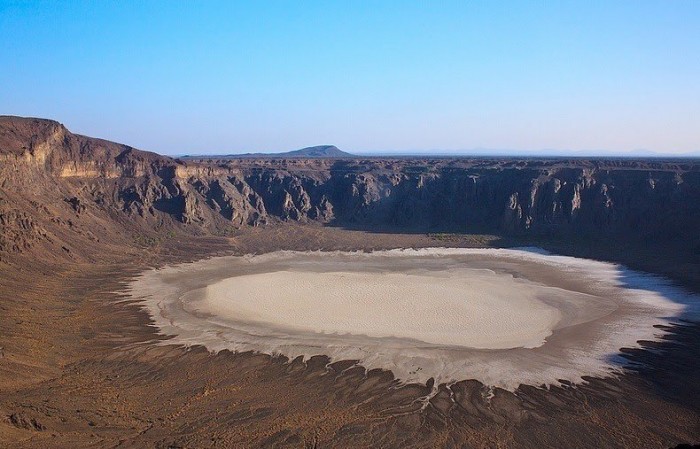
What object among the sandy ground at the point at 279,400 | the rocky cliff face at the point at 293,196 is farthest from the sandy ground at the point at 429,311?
the rocky cliff face at the point at 293,196

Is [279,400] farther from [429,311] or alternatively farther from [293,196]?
[293,196]

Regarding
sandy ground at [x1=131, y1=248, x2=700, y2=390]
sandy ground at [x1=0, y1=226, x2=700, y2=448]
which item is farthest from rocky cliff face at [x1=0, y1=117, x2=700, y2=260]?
sandy ground at [x1=0, y1=226, x2=700, y2=448]

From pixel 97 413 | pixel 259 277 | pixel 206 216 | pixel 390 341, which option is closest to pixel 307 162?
pixel 206 216

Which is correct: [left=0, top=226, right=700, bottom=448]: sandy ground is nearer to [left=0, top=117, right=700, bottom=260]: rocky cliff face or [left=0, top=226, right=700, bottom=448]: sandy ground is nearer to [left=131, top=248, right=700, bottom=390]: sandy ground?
[left=131, top=248, right=700, bottom=390]: sandy ground

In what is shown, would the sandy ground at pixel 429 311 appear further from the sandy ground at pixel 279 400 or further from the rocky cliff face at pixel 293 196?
the rocky cliff face at pixel 293 196

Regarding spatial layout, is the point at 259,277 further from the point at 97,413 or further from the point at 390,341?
the point at 97,413

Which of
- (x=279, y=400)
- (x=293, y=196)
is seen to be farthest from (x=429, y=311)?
(x=293, y=196)
